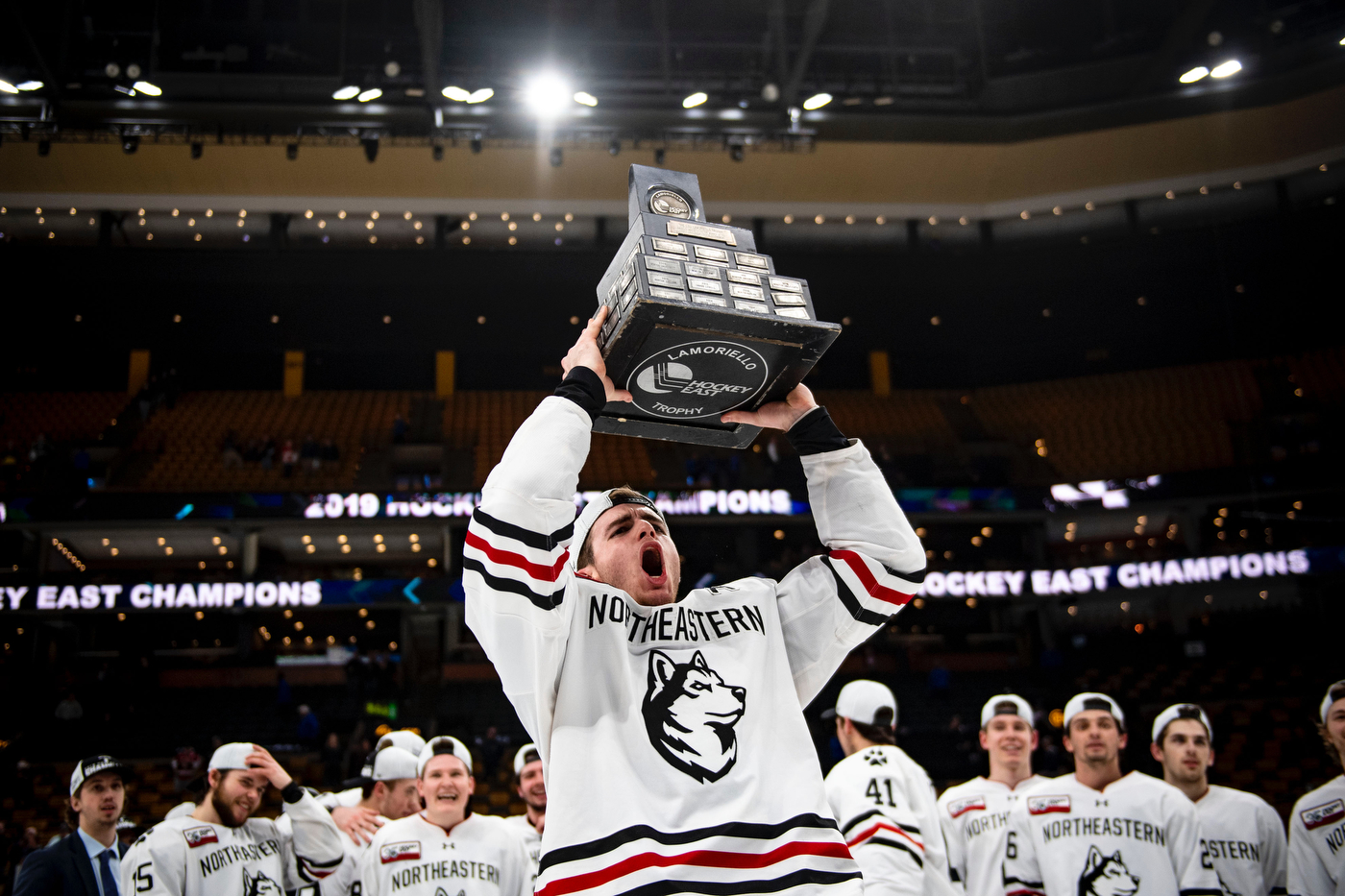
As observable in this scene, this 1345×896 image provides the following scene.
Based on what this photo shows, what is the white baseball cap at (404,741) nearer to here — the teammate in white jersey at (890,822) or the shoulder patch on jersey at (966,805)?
the teammate in white jersey at (890,822)

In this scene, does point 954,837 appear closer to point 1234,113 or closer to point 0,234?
point 1234,113

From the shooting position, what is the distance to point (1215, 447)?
22.5 m

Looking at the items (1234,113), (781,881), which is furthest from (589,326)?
(1234,113)

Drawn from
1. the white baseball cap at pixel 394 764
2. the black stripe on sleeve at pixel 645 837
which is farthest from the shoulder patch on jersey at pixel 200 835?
the black stripe on sleeve at pixel 645 837

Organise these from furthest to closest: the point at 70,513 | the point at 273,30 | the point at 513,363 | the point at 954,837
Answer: the point at 513,363
the point at 70,513
the point at 273,30
the point at 954,837

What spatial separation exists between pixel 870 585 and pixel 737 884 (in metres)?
0.84

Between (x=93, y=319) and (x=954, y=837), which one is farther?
(x=93, y=319)

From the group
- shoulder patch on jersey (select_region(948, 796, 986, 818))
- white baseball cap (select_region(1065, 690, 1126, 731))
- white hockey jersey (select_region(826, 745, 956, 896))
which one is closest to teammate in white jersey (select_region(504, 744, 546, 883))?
white hockey jersey (select_region(826, 745, 956, 896))

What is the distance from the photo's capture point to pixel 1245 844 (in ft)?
16.8

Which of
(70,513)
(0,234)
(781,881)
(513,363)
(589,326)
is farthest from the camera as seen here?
(513,363)

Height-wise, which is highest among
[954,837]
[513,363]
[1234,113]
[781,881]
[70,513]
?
[1234,113]

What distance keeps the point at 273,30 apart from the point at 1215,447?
20.4m

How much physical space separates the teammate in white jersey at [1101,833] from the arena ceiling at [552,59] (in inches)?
468

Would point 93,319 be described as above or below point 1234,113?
below
